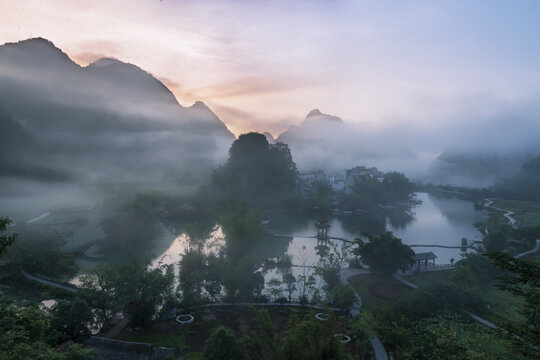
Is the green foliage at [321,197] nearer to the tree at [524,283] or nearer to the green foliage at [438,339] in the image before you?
the green foliage at [438,339]

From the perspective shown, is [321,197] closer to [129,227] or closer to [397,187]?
[397,187]

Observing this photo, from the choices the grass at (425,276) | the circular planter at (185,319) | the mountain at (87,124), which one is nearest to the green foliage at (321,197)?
the grass at (425,276)

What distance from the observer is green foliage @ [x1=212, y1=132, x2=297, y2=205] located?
42.1 metres

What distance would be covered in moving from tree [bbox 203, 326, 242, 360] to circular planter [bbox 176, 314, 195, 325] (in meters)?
4.22

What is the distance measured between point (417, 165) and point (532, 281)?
122 metres

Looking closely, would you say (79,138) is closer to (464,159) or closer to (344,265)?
(344,265)

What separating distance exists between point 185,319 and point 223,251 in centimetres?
575

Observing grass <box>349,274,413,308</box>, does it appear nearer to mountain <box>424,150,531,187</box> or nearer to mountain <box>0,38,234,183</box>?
mountain <box>0,38,234,183</box>

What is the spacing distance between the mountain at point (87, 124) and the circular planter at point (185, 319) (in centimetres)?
3504

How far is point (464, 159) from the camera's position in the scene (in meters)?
99.4

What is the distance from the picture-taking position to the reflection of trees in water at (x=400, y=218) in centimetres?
3594

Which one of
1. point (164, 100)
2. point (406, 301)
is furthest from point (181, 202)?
point (164, 100)

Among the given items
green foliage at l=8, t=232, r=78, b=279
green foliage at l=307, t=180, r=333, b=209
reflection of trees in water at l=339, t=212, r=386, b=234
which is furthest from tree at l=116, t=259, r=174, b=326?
green foliage at l=307, t=180, r=333, b=209

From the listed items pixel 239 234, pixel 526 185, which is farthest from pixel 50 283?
pixel 526 185
